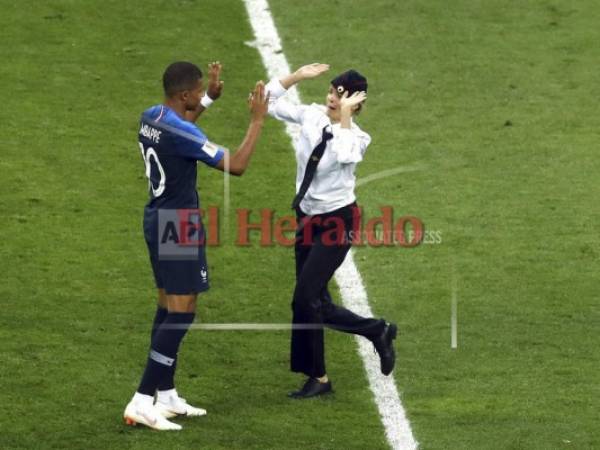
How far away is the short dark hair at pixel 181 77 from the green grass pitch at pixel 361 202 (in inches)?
83.1

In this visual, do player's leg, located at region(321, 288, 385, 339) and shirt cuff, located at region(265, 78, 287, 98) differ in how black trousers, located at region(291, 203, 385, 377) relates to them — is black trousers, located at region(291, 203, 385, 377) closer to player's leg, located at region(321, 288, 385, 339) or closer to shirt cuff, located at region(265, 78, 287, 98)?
player's leg, located at region(321, 288, 385, 339)

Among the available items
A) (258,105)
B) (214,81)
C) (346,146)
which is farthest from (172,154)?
(346,146)

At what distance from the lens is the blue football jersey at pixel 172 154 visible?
419 inches

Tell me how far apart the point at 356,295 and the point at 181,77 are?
10.5 ft

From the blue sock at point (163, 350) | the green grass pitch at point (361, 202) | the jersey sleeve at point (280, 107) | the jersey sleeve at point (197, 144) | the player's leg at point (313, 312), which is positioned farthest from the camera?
the jersey sleeve at point (280, 107)

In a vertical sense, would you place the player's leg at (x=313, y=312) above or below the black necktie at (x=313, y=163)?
below

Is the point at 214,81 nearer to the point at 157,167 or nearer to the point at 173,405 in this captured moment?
the point at 157,167

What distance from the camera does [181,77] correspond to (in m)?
10.8

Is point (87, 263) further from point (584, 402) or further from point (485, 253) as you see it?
point (584, 402)

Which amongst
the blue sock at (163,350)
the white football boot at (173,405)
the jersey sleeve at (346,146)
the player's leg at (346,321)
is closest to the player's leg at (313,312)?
the player's leg at (346,321)

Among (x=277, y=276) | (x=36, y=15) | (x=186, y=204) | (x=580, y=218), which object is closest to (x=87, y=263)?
(x=277, y=276)

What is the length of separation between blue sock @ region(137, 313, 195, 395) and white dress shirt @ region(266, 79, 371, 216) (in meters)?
1.16

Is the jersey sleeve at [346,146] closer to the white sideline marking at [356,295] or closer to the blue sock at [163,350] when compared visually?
the blue sock at [163,350]

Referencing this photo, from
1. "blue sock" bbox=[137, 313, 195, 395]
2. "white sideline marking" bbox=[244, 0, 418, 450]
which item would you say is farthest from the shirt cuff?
"white sideline marking" bbox=[244, 0, 418, 450]
